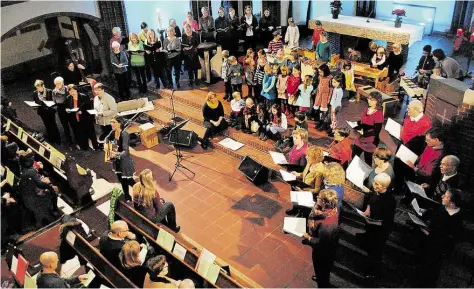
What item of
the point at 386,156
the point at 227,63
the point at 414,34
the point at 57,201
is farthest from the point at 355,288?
the point at 414,34

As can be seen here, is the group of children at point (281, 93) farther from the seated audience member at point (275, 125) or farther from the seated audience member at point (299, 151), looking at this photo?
the seated audience member at point (299, 151)

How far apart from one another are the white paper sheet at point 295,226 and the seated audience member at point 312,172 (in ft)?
2.50

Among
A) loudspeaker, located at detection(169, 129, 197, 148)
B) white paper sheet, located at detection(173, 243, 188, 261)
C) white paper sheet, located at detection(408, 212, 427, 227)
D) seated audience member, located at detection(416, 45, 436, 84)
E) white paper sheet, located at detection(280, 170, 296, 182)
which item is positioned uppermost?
seated audience member, located at detection(416, 45, 436, 84)

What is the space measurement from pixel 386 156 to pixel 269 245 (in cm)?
243

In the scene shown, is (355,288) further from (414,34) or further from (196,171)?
(414,34)

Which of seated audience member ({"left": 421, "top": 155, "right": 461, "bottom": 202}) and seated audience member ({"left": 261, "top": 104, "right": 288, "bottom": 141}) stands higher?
seated audience member ({"left": 421, "top": 155, "right": 461, "bottom": 202})

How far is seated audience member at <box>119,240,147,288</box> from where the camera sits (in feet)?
18.2

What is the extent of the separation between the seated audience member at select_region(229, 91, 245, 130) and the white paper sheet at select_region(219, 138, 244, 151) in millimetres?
423

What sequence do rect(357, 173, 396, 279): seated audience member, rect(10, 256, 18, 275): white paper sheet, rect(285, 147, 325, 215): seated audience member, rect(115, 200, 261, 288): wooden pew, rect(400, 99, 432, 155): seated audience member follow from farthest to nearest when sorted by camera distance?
rect(400, 99, 432, 155): seated audience member → rect(285, 147, 325, 215): seated audience member → rect(10, 256, 18, 275): white paper sheet → rect(357, 173, 396, 279): seated audience member → rect(115, 200, 261, 288): wooden pew

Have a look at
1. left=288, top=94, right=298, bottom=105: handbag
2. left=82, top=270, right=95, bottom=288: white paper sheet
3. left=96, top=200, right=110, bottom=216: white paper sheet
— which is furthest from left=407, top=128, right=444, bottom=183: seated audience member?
left=96, top=200, right=110, bottom=216: white paper sheet

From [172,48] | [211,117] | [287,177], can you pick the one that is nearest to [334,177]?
[287,177]

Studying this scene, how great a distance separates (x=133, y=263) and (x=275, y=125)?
4.98 m

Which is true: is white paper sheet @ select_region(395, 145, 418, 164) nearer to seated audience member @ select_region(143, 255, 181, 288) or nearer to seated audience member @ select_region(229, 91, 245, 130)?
seated audience member @ select_region(143, 255, 181, 288)

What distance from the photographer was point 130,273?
5.82 m
